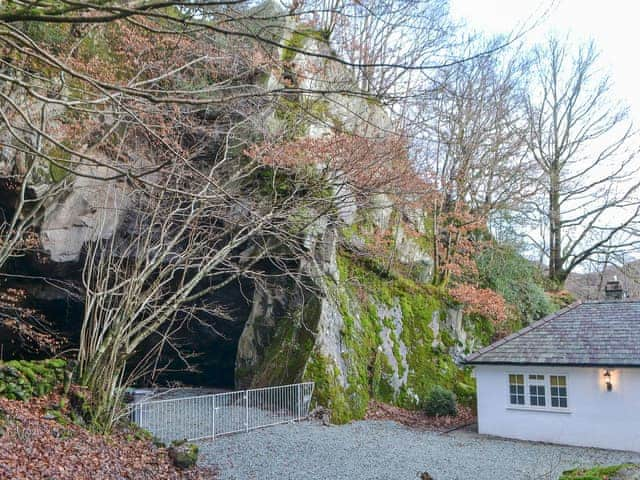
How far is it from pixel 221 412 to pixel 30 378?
450 cm

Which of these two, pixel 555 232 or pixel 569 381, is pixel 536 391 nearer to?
pixel 569 381

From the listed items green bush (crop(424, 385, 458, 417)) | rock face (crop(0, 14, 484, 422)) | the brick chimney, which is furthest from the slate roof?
rock face (crop(0, 14, 484, 422))

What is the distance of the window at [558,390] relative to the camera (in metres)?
11.9

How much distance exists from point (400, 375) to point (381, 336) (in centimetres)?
128

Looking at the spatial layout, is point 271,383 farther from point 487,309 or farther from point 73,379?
point 487,309

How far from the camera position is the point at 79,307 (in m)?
15.6

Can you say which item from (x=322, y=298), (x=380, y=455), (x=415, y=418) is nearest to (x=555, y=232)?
(x=415, y=418)

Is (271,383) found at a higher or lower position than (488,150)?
lower

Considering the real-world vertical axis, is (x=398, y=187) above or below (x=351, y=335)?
above

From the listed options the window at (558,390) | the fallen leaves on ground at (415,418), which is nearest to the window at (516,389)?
the window at (558,390)

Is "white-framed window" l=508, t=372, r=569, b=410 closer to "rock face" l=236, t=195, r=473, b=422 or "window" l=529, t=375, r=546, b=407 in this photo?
"window" l=529, t=375, r=546, b=407

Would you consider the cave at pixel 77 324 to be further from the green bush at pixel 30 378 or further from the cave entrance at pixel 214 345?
the green bush at pixel 30 378

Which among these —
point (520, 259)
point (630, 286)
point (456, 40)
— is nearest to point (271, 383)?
point (456, 40)

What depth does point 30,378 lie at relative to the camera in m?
8.54
